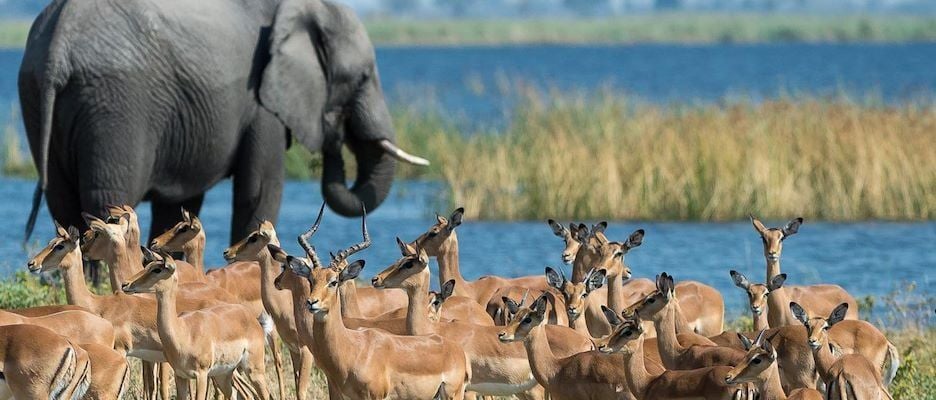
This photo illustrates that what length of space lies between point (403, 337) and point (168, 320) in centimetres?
116

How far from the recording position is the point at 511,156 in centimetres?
2158

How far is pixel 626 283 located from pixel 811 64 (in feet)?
234

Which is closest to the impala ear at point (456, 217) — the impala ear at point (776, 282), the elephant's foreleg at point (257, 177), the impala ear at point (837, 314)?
the impala ear at point (776, 282)

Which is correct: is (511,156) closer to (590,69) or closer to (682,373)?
(682,373)

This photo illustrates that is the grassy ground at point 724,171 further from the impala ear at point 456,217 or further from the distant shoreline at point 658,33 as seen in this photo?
the distant shoreline at point 658,33

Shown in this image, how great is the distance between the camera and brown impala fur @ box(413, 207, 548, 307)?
1092 centimetres

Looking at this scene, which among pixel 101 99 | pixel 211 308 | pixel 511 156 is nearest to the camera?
pixel 211 308

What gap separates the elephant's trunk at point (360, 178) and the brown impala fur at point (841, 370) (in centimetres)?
756

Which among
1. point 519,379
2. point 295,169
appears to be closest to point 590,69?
point 295,169

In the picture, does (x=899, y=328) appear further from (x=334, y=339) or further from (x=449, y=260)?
(x=334, y=339)

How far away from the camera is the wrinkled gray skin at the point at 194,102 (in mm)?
13477

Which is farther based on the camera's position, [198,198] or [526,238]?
[526,238]

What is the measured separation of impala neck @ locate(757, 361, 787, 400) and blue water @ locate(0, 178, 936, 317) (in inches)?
256

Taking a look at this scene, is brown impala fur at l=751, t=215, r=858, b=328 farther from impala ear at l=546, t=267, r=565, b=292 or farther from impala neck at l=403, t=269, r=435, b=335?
impala neck at l=403, t=269, r=435, b=335
